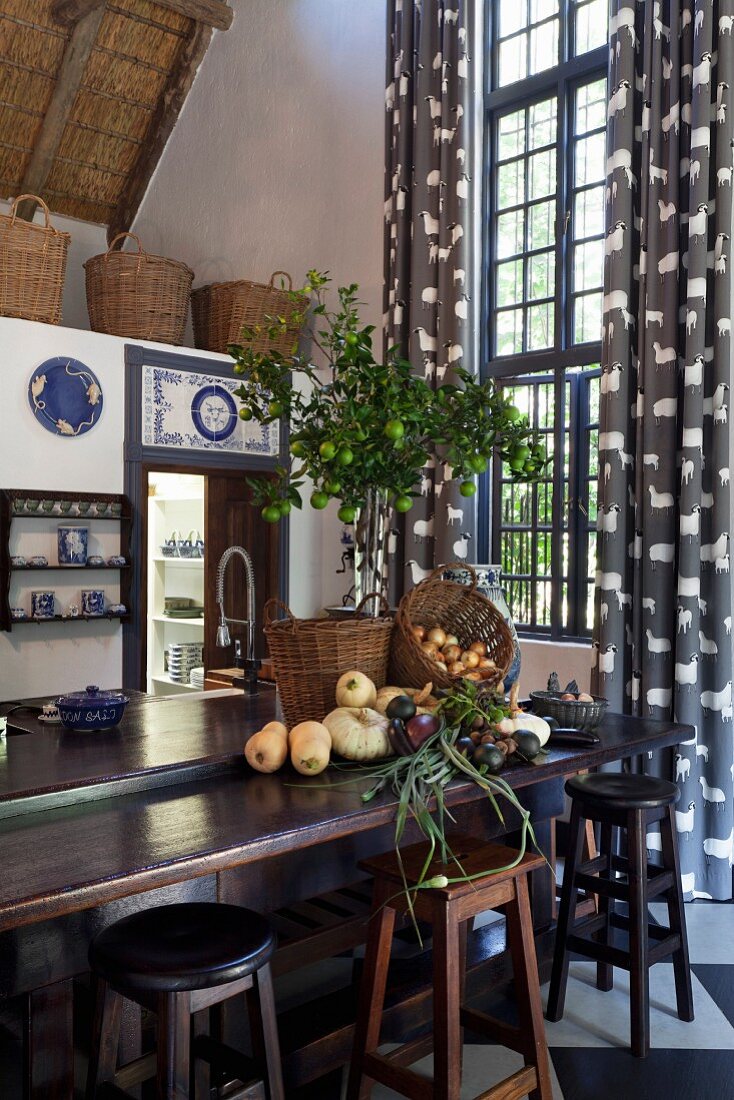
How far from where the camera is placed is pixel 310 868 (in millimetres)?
2139

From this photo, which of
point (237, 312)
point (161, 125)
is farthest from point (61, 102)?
point (237, 312)

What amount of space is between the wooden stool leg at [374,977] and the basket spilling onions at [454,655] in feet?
2.01

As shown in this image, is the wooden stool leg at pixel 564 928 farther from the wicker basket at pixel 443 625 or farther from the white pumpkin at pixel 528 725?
the wicker basket at pixel 443 625

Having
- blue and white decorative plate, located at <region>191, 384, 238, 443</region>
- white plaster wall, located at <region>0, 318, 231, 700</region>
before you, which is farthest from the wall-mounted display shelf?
blue and white decorative plate, located at <region>191, 384, 238, 443</region>

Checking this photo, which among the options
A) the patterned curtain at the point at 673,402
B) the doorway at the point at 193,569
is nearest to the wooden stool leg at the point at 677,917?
the patterned curtain at the point at 673,402

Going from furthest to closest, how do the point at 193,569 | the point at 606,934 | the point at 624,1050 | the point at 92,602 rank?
the point at 193,569, the point at 92,602, the point at 606,934, the point at 624,1050

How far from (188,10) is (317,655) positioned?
5224mm

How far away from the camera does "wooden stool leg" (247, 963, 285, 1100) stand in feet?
5.72

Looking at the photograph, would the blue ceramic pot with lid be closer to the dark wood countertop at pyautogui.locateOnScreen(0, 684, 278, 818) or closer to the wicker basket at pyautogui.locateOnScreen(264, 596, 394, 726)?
the dark wood countertop at pyautogui.locateOnScreen(0, 684, 278, 818)

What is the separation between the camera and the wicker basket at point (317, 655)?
2.38 meters

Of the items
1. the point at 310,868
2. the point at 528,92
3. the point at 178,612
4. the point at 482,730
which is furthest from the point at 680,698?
the point at 178,612

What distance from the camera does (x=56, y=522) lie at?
4.97 metres

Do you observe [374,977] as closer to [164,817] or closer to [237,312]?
[164,817]

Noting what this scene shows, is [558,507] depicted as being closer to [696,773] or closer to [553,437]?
[553,437]
